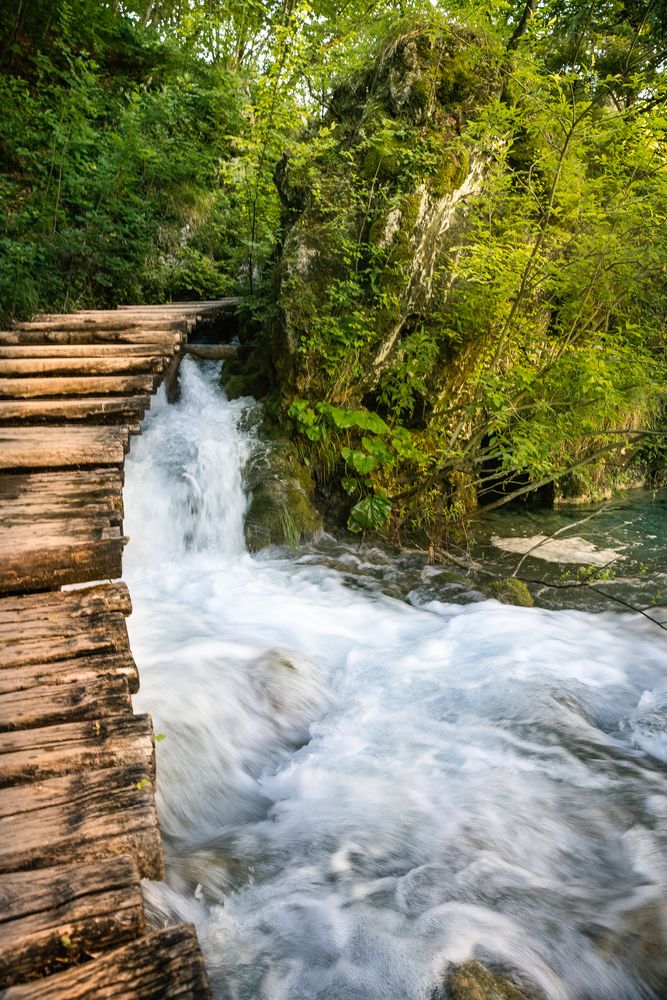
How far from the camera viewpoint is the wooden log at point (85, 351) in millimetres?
5258

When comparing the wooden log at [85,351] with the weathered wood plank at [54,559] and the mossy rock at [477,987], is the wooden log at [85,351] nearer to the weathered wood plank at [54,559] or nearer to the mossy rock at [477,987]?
the weathered wood plank at [54,559]

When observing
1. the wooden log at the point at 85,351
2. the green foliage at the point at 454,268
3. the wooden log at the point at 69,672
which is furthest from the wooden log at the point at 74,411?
the wooden log at the point at 69,672

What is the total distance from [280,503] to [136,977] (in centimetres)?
482

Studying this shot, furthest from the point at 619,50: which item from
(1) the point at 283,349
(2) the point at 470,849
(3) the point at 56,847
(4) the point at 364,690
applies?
(3) the point at 56,847

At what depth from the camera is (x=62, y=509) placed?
323cm

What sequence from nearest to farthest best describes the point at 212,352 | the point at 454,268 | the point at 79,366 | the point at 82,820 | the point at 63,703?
the point at 82,820
the point at 63,703
the point at 79,366
the point at 454,268
the point at 212,352

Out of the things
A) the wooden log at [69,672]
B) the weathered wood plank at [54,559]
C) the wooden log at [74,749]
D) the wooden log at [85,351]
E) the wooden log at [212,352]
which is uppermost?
the wooden log at [212,352]

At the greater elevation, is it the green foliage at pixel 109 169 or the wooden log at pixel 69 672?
the green foliage at pixel 109 169

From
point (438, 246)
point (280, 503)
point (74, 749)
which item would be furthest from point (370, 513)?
point (74, 749)

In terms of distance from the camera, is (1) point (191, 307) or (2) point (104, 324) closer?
(2) point (104, 324)

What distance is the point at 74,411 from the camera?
438 cm

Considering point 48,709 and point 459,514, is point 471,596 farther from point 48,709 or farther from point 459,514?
point 48,709

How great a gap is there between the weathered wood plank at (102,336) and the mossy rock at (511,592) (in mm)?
3806

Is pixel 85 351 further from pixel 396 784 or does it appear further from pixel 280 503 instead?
pixel 396 784
